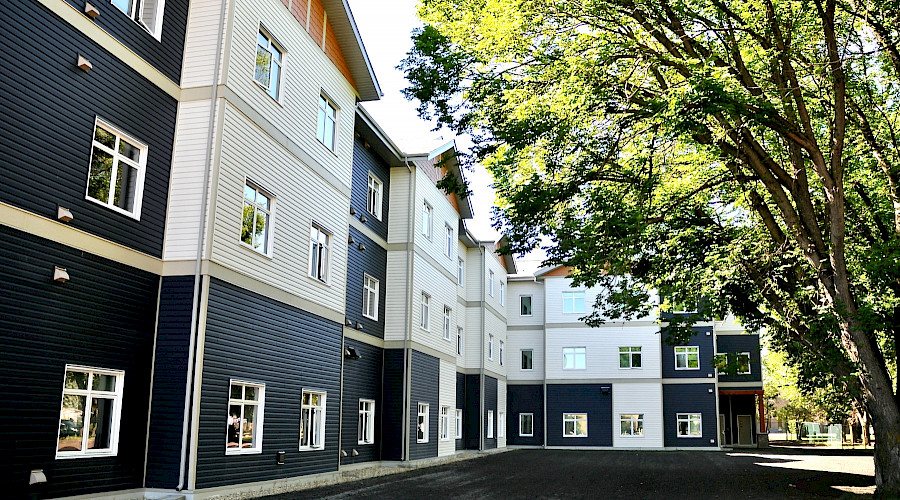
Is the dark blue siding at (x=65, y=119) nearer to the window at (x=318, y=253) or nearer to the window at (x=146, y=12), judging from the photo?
the window at (x=146, y=12)

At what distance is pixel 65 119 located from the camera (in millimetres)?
10031

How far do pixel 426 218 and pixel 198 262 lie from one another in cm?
1396

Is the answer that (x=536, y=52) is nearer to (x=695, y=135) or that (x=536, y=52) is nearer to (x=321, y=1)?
(x=695, y=135)

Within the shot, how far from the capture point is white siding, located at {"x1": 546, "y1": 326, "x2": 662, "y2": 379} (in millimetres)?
38875

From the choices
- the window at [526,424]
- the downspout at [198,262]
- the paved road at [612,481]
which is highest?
the downspout at [198,262]

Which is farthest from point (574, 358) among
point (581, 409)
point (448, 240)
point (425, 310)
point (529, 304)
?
point (425, 310)

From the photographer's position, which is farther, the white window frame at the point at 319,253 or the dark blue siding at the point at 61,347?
the white window frame at the point at 319,253

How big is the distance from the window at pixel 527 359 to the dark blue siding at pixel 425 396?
52.0 ft

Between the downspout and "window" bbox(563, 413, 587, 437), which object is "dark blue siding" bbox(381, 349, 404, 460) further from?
"window" bbox(563, 413, 587, 437)

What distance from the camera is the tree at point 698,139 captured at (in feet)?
39.2

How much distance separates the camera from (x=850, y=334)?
547 inches

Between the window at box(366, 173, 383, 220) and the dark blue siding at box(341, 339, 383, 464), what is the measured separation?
386 cm

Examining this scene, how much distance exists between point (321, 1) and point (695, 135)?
8654 millimetres

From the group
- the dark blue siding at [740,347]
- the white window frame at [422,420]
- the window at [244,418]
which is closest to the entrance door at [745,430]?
the dark blue siding at [740,347]
